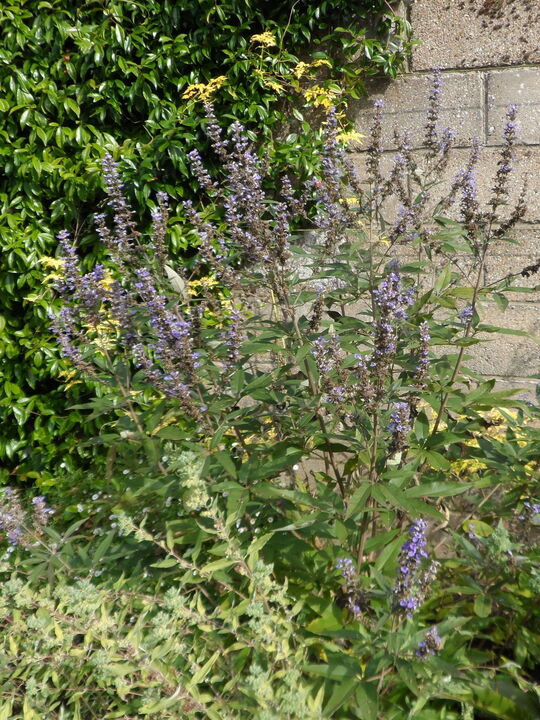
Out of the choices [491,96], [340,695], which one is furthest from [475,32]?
[340,695]

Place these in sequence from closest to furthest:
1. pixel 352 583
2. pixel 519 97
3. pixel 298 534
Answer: pixel 352 583 → pixel 298 534 → pixel 519 97

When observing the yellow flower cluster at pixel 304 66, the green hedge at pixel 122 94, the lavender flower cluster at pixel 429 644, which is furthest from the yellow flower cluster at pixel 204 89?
the lavender flower cluster at pixel 429 644

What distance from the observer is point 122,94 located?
13.9 feet

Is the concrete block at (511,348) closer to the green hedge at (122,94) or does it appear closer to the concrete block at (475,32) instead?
the concrete block at (475,32)

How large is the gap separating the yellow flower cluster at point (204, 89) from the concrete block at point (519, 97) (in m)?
1.64

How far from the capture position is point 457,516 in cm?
268

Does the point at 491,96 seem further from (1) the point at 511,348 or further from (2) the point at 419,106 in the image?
(1) the point at 511,348

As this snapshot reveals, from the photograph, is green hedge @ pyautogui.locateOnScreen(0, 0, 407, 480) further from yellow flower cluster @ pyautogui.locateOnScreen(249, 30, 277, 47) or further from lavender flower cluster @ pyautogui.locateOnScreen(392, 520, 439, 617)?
lavender flower cluster @ pyautogui.locateOnScreen(392, 520, 439, 617)

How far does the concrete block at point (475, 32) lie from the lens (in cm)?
379

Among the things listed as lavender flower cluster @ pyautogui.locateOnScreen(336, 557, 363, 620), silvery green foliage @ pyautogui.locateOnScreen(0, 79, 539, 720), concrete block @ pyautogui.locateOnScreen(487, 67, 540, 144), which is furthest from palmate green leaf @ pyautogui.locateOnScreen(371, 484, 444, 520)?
concrete block @ pyautogui.locateOnScreen(487, 67, 540, 144)

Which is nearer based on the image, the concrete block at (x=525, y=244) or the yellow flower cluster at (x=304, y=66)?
the concrete block at (x=525, y=244)

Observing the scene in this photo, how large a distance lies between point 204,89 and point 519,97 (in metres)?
1.92

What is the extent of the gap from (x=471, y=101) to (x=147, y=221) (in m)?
2.17

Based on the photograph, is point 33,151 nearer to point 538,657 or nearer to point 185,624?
point 185,624
